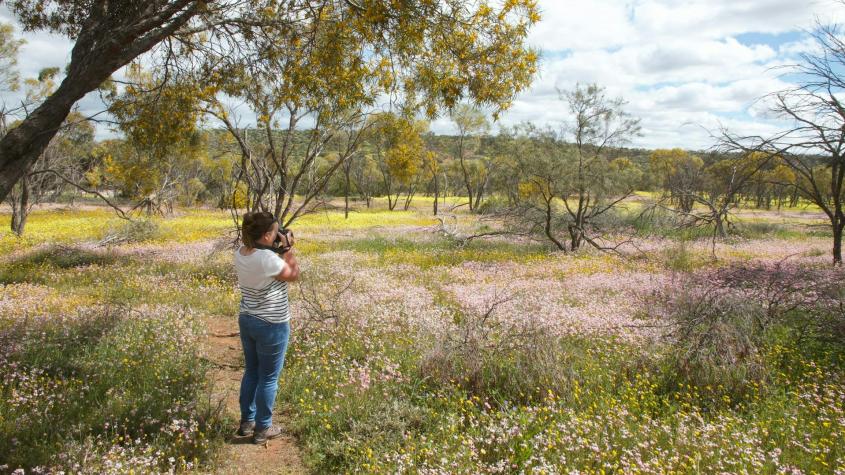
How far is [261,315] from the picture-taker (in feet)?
14.2

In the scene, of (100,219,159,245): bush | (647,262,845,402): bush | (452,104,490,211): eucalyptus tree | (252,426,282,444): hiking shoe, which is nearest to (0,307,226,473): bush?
(252,426,282,444): hiking shoe

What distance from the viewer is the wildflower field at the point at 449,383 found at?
12.9 ft

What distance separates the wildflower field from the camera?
12.9 ft

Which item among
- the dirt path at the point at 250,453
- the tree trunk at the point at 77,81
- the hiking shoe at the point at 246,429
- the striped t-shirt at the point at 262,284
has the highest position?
the tree trunk at the point at 77,81

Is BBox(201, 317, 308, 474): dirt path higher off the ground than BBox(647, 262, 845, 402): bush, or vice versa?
BBox(647, 262, 845, 402): bush

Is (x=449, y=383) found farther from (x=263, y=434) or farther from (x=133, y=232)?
(x=133, y=232)

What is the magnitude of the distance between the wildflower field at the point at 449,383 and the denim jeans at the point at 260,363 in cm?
38

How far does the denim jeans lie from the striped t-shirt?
9 centimetres

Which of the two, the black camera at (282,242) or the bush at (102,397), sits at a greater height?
the black camera at (282,242)

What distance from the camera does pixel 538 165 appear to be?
18906 mm

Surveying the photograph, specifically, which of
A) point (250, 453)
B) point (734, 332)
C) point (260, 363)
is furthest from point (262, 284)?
point (734, 332)

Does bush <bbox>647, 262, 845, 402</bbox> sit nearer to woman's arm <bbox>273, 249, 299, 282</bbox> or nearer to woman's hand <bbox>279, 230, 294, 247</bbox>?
woman's arm <bbox>273, 249, 299, 282</bbox>

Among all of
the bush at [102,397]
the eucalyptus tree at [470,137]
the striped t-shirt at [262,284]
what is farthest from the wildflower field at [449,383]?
the eucalyptus tree at [470,137]

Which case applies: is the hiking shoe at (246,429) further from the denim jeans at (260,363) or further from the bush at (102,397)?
the bush at (102,397)
